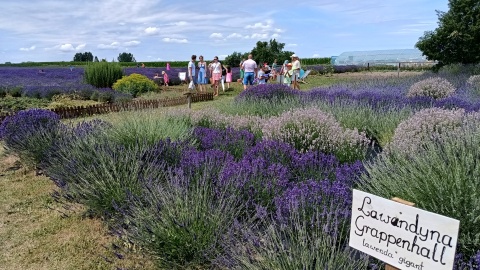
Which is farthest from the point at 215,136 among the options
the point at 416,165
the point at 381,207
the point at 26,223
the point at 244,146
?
the point at 381,207

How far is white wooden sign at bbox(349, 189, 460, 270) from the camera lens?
1.64 metres

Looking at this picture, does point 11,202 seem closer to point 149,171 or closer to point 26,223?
point 26,223

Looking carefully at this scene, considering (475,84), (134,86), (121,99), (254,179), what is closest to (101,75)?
(134,86)

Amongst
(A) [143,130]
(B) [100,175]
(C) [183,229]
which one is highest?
(A) [143,130]

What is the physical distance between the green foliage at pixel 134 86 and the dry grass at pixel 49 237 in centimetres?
1260

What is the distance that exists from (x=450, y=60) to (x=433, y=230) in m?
21.9

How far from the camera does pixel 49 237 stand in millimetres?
3879

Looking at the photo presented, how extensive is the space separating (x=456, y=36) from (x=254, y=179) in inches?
770

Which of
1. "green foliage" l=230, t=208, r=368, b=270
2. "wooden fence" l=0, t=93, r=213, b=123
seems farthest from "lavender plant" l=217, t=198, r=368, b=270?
"wooden fence" l=0, t=93, r=213, b=123

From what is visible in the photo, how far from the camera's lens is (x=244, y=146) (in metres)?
5.20

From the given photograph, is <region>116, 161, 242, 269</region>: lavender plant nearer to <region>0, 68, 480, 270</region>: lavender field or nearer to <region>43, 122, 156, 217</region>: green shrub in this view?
<region>0, 68, 480, 270</region>: lavender field

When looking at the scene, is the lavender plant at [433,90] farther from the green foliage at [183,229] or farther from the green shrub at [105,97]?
the green shrub at [105,97]

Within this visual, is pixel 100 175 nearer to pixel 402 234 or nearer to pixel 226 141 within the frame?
pixel 226 141

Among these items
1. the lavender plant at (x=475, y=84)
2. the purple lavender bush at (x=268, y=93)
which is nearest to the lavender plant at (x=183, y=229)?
the purple lavender bush at (x=268, y=93)
